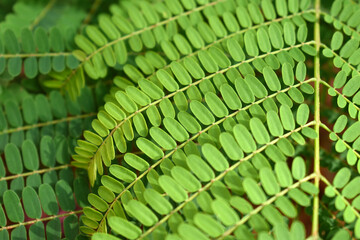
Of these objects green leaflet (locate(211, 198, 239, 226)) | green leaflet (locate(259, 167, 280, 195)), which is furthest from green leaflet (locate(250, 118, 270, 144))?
green leaflet (locate(211, 198, 239, 226))

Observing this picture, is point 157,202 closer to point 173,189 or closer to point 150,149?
point 173,189

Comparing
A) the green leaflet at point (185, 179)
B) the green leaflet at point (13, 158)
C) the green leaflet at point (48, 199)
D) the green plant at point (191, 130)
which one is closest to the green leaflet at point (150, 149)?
the green plant at point (191, 130)

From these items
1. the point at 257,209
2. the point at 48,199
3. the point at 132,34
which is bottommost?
the point at 257,209

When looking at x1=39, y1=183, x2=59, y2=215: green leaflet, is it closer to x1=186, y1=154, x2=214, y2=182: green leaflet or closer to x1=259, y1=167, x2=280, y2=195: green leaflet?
x1=186, y1=154, x2=214, y2=182: green leaflet

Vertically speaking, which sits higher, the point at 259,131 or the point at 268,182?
the point at 259,131

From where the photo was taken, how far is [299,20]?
1311 mm

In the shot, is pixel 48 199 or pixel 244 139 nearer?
pixel 244 139

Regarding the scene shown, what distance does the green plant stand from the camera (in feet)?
2.99

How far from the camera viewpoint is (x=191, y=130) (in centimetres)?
105

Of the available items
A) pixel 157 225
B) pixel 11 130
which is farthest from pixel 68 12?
pixel 157 225

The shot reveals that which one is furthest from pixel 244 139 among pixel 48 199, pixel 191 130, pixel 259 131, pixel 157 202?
pixel 48 199

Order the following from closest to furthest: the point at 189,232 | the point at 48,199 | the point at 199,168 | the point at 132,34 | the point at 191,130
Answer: the point at 189,232, the point at 199,168, the point at 191,130, the point at 48,199, the point at 132,34

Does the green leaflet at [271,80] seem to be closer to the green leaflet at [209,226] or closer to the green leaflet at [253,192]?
the green leaflet at [253,192]

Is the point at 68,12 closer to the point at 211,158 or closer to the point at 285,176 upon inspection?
the point at 211,158
